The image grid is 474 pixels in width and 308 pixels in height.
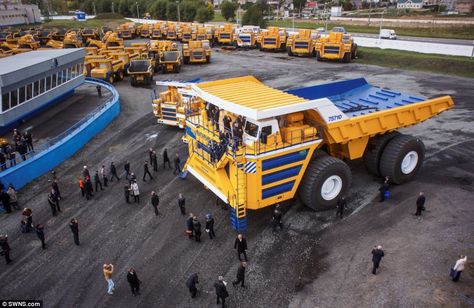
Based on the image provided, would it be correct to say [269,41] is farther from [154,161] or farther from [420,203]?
[420,203]

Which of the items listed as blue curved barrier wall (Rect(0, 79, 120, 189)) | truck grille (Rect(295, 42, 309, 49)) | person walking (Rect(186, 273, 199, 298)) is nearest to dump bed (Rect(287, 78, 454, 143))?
person walking (Rect(186, 273, 199, 298))

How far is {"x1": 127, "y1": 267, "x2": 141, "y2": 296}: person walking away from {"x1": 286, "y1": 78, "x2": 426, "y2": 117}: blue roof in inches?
334

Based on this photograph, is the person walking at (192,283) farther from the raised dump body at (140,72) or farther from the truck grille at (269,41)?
the truck grille at (269,41)

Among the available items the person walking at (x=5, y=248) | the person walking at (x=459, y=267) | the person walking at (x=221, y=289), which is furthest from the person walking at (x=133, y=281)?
the person walking at (x=459, y=267)

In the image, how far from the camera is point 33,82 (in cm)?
2052

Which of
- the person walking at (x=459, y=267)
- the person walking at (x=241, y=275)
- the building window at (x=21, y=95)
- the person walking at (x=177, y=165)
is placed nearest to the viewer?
the person walking at (x=459, y=267)

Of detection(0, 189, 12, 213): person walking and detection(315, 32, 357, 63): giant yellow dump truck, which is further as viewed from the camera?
detection(315, 32, 357, 63): giant yellow dump truck

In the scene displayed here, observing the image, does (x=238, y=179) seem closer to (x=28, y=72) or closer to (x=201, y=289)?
(x=201, y=289)

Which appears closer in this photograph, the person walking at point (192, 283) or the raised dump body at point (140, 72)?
the person walking at point (192, 283)

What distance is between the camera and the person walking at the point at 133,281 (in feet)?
30.4

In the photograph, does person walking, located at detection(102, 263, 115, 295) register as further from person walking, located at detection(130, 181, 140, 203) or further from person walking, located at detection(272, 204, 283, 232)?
person walking, located at detection(272, 204, 283, 232)

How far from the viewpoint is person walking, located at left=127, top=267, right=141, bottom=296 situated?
9258 millimetres

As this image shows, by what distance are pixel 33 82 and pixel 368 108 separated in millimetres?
17535

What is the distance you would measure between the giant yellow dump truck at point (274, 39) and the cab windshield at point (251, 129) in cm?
3550
